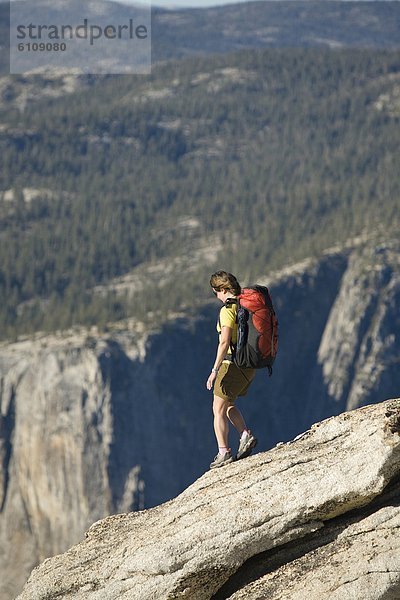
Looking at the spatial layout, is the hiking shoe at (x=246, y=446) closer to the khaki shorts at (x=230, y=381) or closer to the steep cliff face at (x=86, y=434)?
the khaki shorts at (x=230, y=381)

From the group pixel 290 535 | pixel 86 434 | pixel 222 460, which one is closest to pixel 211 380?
pixel 222 460

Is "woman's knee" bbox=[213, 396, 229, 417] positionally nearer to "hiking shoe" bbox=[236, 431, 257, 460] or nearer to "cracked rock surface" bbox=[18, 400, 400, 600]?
"hiking shoe" bbox=[236, 431, 257, 460]

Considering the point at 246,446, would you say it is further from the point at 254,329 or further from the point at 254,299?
the point at 254,299

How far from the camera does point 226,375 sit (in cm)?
3388

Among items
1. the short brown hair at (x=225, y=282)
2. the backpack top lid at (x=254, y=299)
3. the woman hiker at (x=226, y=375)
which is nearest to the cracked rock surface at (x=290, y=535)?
the woman hiker at (x=226, y=375)

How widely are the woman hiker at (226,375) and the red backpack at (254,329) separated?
256mm

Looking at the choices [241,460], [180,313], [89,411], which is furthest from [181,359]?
[241,460]

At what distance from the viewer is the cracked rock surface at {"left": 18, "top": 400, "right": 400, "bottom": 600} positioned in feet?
95.9

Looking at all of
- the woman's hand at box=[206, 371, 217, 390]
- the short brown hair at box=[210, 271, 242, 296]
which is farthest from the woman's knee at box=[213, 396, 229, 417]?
the short brown hair at box=[210, 271, 242, 296]

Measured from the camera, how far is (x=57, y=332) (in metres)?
181

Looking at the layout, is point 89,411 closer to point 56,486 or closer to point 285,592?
point 56,486

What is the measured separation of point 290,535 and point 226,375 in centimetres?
500

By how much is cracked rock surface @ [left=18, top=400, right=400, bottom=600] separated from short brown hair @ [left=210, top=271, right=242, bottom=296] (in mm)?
3799

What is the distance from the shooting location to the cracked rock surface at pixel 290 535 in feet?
95.9
